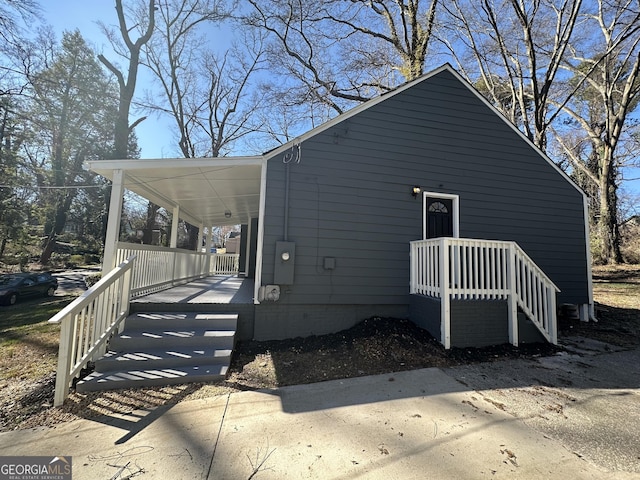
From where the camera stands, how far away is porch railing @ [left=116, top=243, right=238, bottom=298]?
195 inches

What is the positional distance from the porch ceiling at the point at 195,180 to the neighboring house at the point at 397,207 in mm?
31

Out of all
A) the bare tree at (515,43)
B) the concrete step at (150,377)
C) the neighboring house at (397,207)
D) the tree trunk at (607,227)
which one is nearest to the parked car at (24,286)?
the neighboring house at (397,207)

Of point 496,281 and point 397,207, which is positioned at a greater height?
point 397,207

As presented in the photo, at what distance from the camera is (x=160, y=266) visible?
6125 mm

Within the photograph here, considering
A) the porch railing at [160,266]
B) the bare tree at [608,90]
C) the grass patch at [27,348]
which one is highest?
the bare tree at [608,90]

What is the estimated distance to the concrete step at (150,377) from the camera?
10.2 feet

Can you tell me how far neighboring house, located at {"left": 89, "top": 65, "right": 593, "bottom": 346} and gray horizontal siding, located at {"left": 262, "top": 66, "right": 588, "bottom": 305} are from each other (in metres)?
0.02

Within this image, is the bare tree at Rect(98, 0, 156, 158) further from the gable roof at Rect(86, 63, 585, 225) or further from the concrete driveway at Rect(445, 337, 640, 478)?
the concrete driveway at Rect(445, 337, 640, 478)

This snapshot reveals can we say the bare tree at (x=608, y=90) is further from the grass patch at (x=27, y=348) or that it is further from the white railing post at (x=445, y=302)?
the grass patch at (x=27, y=348)

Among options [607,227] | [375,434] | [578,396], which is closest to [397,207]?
[578,396]

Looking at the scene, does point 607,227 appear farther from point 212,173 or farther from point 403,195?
point 212,173

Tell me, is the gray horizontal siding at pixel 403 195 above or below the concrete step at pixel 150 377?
above

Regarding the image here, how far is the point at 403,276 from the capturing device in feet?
17.6

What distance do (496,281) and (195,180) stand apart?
5.98m
